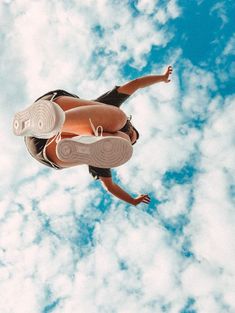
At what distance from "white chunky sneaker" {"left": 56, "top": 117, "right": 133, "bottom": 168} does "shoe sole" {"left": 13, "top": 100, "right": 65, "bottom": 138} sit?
25 centimetres

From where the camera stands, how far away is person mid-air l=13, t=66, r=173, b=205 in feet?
15.5

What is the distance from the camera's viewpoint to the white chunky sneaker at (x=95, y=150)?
4.79 m

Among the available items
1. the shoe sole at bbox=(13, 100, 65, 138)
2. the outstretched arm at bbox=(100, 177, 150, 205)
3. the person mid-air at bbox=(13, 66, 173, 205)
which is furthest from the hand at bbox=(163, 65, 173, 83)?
the shoe sole at bbox=(13, 100, 65, 138)

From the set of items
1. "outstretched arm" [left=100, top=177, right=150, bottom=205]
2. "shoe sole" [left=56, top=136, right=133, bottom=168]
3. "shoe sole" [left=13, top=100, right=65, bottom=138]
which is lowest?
"outstretched arm" [left=100, top=177, right=150, bottom=205]

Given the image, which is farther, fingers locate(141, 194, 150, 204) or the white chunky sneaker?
fingers locate(141, 194, 150, 204)

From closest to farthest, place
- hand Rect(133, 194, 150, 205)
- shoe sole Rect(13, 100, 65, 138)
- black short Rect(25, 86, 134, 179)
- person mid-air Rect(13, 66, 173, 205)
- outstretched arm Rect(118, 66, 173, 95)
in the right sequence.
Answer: shoe sole Rect(13, 100, 65, 138)
person mid-air Rect(13, 66, 173, 205)
black short Rect(25, 86, 134, 179)
outstretched arm Rect(118, 66, 173, 95)
hand Rect(133, 194, 150, 205)

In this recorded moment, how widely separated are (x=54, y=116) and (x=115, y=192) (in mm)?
2017

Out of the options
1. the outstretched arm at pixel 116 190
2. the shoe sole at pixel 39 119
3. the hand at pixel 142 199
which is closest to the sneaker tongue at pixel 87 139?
the shoe sole at pixel 39 119

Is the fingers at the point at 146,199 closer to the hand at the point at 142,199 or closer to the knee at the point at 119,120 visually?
the hand at the point at 142,199

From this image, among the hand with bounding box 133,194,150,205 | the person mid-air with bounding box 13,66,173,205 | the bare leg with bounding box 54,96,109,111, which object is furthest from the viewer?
the hand with bounding box 133,194,150,205

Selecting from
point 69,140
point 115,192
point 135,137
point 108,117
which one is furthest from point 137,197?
point 69,140

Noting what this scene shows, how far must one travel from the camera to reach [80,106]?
5.37 m

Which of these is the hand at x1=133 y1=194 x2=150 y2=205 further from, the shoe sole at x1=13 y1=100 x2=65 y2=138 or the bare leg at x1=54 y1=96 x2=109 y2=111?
the shoe sole at x1=13 y1=100 x2=65 y2=138

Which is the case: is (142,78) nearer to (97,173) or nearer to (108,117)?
(108,117)
